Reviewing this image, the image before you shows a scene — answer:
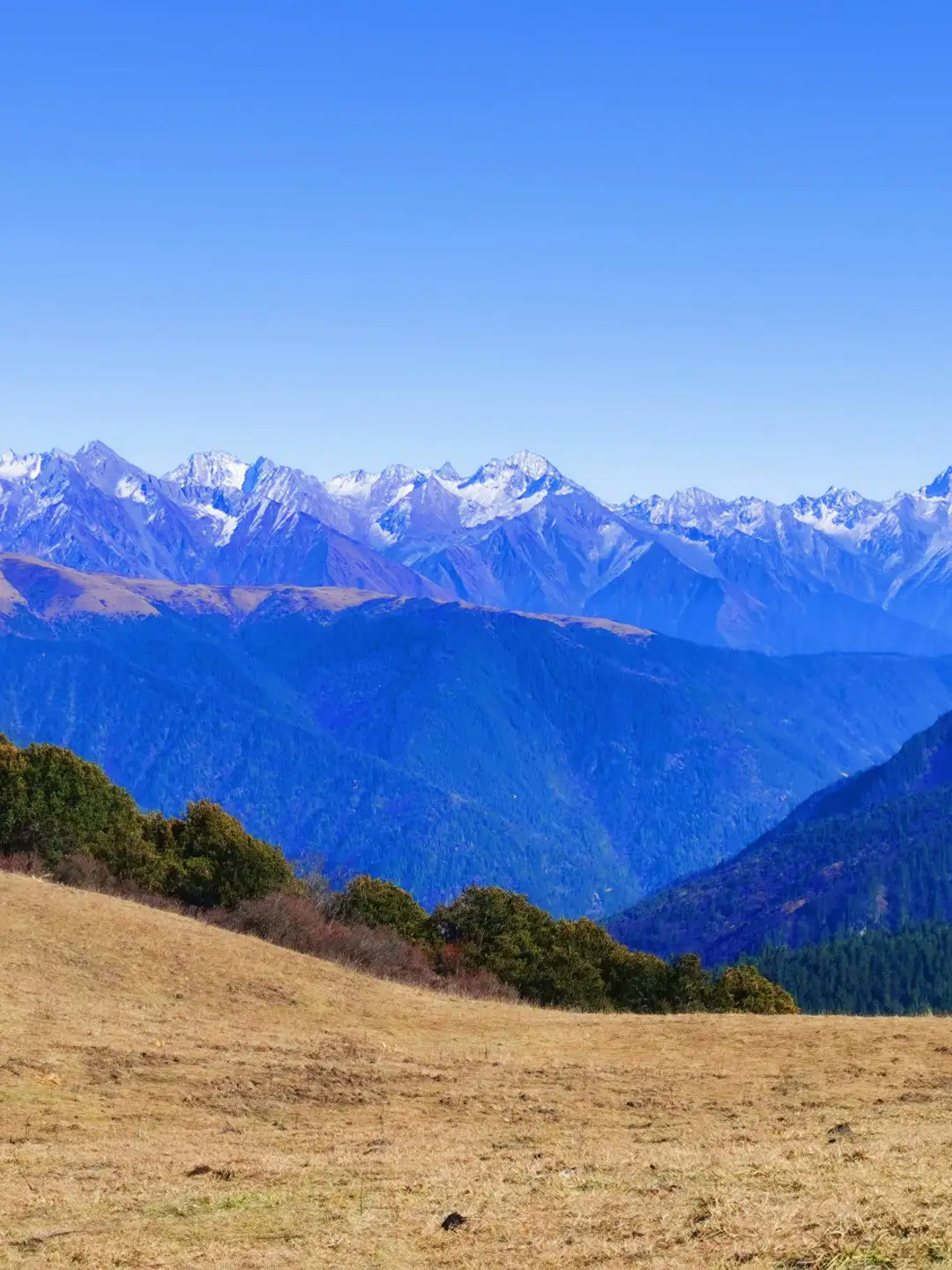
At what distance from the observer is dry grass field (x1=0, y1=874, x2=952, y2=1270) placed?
651 inches

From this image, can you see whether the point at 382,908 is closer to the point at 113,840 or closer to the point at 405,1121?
the point at 113,840

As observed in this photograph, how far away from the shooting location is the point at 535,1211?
1809cm

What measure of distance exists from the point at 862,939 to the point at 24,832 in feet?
536

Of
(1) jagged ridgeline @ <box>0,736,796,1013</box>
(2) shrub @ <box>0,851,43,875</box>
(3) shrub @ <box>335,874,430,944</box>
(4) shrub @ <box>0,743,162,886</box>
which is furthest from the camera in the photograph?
(3) shrub @ <box>335,874,430,944</box>

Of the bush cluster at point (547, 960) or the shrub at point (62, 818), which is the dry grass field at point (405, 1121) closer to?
the shrub at point (62, 818)

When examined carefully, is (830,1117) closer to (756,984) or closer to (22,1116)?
(22,1116)

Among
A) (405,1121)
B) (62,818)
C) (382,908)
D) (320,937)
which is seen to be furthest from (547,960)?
(405,1121)

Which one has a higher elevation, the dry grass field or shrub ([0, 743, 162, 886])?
shrub ([0, 743, 162, 886])

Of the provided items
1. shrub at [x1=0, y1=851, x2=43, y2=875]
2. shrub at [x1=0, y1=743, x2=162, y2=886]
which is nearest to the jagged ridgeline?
shrub at [x1=0, y1=743, x2=162, y2=886]

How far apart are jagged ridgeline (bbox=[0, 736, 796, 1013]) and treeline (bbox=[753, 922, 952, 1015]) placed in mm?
94348

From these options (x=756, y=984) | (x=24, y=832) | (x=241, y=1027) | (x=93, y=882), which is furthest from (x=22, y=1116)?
(x=756, y=984)

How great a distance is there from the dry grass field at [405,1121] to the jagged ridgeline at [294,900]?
1389 cm

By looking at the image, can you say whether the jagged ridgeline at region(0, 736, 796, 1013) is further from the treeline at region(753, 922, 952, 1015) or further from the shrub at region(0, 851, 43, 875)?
the treeline at region(753, 922, 952, 1015)

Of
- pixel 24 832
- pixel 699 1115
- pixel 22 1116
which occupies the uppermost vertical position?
pixel 24 832
